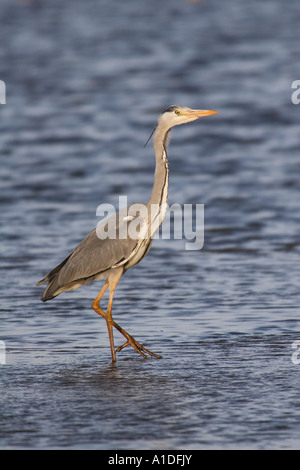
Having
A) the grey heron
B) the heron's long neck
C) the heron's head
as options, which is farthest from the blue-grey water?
the heron's head

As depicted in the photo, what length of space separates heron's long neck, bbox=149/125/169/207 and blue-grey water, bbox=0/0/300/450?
3.80ft

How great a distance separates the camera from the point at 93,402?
21.7 feet

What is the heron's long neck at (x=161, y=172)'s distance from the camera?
834cm

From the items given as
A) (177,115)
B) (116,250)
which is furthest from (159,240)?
(116,250)

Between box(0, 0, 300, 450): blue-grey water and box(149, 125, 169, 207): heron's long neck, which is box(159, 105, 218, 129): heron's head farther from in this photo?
box(0, 0, 300, 450): blue-grey water

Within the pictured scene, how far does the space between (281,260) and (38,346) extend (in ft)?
12.9

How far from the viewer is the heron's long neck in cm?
834

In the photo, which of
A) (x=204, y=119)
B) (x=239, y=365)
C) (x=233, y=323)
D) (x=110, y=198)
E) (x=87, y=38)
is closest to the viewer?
(x=239, y=365)

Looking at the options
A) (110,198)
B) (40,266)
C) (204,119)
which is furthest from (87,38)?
(40,266)

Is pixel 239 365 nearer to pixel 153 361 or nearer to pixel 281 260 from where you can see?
pixel 153 361

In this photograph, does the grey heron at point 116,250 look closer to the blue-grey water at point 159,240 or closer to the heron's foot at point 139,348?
the heron's foot at point 139,348

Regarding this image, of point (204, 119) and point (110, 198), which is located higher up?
point (204, 119)

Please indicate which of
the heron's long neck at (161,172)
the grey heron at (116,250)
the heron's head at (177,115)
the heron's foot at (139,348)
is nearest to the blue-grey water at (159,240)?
the heron's foot at (139,348)
